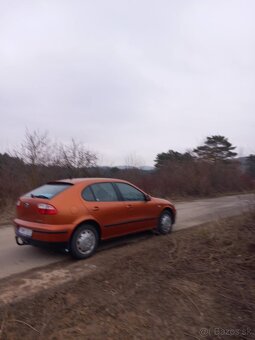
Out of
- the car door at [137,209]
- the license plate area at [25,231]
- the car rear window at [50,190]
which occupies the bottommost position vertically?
the license plate area at [25,231]

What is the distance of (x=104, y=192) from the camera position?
7.88 metres

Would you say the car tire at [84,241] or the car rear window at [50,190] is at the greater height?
the car rear window at [50,190]

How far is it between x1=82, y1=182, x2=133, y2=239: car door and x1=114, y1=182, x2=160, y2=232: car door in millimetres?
164

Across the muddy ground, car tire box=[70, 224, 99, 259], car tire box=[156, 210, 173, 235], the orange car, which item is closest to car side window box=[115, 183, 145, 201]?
the orange car

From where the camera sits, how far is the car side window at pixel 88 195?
24.2 ft

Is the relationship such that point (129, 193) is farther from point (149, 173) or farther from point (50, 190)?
point (149, 173)

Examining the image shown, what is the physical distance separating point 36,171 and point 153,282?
43.4 feet

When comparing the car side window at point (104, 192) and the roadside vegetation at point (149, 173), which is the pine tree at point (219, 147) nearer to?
the roadside vegetation at point (149, 173)

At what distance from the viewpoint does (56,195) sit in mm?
7070

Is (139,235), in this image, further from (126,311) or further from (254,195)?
(126,311)

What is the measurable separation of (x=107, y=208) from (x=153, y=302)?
10.7 feet

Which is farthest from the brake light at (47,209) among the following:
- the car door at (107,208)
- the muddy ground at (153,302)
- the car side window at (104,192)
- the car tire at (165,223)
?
the car tire at (165,223)

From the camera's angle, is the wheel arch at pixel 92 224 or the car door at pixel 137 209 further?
the car door at pixel 137 209

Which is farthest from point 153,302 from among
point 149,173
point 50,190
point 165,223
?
point 149,173
